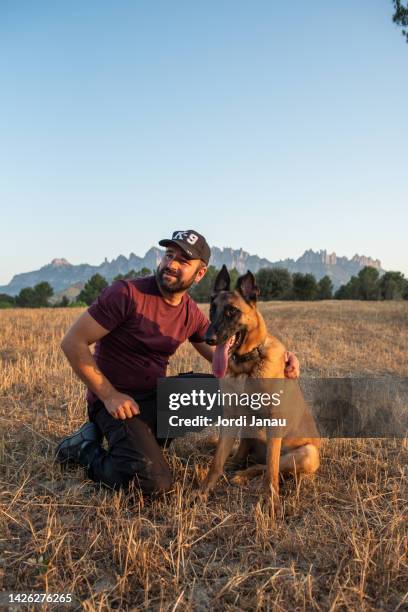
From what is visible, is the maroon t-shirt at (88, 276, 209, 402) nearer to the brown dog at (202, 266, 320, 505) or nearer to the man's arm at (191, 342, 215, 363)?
the man's arm at (191, 342, 215, 363)

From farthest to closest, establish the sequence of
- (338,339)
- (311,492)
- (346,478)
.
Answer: (338,339)
(346,478)
(311,492)

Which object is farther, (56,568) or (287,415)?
(287,415)

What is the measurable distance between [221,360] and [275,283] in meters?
57.6

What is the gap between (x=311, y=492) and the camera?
3.87m

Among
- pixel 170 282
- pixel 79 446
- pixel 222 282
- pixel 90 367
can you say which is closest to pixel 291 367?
pixel 222 282

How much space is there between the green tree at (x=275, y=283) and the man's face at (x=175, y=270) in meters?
54.2

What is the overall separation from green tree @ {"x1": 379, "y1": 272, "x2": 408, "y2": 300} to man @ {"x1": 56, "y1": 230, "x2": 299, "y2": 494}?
5646cm

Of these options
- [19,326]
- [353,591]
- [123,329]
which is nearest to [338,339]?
[19,326]

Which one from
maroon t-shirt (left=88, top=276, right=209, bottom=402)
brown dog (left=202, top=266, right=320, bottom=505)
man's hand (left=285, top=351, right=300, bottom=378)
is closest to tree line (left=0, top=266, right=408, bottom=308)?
maroon t-shirt (left=88, top=276, right=209, bottom=402)

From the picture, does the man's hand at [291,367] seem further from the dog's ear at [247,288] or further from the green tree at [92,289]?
the green tree at [92,289]

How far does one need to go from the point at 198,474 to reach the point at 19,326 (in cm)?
1205

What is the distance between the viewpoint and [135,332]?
432 cm

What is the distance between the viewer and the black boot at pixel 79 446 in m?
4.23

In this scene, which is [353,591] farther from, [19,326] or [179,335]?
[19,326]
